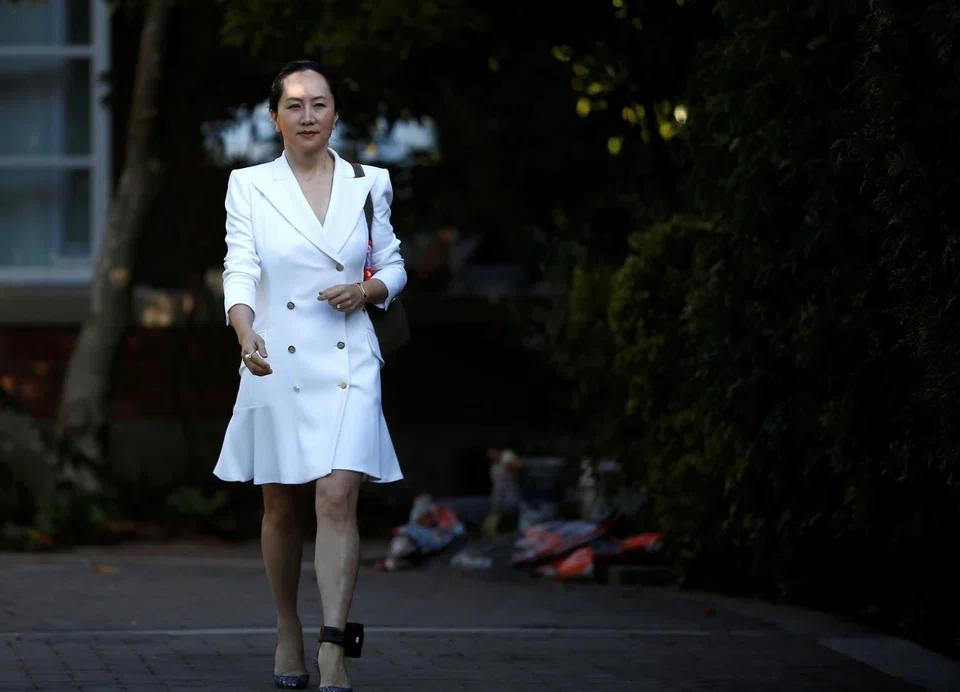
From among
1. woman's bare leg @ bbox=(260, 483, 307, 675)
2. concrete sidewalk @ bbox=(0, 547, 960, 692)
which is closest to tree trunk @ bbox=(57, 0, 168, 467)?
concrete sidewalk @ bbox=(0, 547, 960, 692)

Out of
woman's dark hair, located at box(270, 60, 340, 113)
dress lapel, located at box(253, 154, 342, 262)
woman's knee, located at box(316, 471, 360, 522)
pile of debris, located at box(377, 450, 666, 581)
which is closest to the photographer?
woman's knee, located at box(316, 471, 360, 522)

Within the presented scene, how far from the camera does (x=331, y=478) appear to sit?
5281 mm

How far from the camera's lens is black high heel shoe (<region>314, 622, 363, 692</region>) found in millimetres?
5121

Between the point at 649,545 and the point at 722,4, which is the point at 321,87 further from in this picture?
the point at 649,545

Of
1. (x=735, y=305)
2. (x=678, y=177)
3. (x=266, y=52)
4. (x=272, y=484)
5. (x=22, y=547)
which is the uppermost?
(x=266, y=52)

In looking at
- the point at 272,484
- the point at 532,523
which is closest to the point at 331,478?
the point at 272,484

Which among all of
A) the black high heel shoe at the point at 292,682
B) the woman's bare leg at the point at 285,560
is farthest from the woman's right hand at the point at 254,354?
the black high heel shoe at the point at 292,682

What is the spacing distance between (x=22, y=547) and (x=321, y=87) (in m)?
5.37

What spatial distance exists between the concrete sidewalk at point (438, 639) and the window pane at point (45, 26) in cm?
610

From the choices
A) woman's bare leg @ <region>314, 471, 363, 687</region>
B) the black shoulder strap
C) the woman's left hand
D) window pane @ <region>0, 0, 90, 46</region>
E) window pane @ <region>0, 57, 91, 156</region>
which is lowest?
woman's bare leg @ <region>314, 471, 363, 687</region>

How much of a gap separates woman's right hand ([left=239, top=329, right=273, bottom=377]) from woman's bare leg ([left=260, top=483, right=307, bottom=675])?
1.59 ft

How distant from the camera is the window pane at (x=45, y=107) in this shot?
13.7 metres

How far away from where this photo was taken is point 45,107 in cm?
1366

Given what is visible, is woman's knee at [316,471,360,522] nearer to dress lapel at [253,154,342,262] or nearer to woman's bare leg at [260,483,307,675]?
woman's bare leg at [260,483,307,675]
